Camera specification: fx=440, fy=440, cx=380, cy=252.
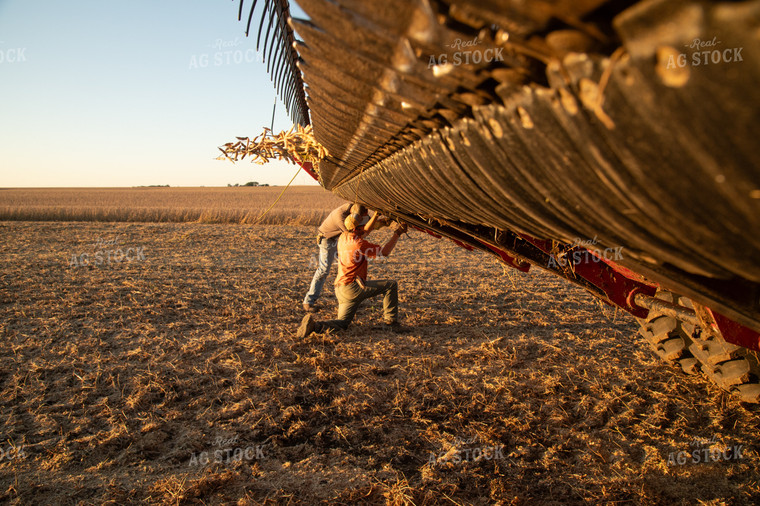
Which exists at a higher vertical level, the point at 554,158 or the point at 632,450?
the point at 554,158

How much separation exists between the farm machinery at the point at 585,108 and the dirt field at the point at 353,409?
215 cm

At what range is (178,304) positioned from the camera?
6008mm

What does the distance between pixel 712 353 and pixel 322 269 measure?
13.5 feet

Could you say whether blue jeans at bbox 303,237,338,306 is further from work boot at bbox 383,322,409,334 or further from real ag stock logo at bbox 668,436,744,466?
real ag stock logo at bbox 668,436,744,466

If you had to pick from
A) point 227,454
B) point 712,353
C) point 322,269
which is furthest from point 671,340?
point 322,269

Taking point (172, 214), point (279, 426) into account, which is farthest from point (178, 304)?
point (172, 214)

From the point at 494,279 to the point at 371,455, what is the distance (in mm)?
5297

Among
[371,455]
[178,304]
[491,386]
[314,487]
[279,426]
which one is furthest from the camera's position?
[178,304]

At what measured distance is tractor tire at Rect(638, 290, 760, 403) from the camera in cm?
285

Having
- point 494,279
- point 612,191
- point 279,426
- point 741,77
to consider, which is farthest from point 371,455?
point 494,279

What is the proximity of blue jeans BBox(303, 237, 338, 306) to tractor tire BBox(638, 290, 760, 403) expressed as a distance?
369 centimetres

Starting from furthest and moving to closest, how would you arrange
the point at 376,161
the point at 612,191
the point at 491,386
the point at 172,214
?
the point at 172,214, the point at 491,386, the point at 376,161, the point at 612,191

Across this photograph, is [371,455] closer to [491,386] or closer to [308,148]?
[491,386]

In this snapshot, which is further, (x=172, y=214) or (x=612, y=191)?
(x=172, y=214)
